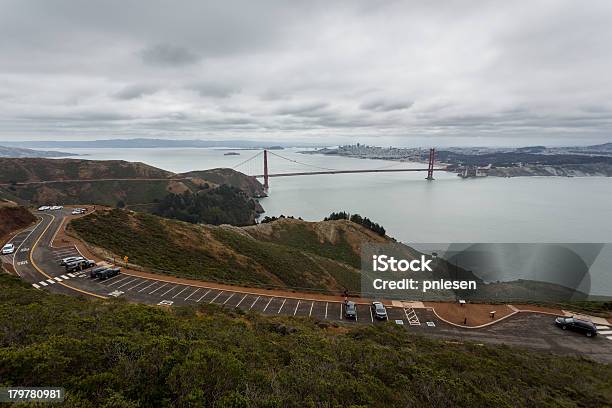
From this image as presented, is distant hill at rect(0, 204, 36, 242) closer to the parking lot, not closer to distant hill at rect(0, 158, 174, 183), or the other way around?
the parking lot

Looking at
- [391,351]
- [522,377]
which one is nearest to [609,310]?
[522,377]

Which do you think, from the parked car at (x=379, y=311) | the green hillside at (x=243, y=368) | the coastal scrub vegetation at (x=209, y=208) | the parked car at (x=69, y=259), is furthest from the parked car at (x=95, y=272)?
the coastal scrub vegetation at (x=209, y=208)

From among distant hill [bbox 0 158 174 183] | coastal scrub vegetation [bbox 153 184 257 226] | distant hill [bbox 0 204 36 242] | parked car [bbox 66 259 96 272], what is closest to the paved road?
parked car [bbox 66 259 96 272]

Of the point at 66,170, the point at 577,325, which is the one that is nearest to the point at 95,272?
the point at 577,325

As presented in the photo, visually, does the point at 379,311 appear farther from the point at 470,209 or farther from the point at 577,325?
the point at 470,209

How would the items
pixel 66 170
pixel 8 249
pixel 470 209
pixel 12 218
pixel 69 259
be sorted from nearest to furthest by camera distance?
pixel 69 259, pixel 8 249, pixel 12 218, pixel 66 170, pixel 470 209

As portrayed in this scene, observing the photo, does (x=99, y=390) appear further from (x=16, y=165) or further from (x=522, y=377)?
(x=16, y=165)
